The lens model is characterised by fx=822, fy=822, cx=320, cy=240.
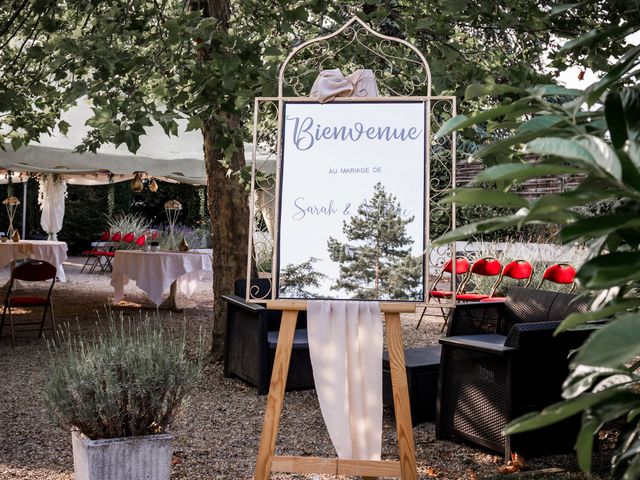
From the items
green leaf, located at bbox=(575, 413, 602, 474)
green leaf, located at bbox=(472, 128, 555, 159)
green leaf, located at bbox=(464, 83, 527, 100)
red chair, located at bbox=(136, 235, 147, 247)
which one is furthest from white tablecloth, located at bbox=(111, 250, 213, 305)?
green leaf, located at bbox=(575, 413, 602, 474)

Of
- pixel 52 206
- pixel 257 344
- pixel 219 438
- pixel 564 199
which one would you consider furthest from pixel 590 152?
pixel 52 206

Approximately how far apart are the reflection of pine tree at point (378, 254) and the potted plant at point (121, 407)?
82 centimetres

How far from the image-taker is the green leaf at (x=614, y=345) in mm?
696

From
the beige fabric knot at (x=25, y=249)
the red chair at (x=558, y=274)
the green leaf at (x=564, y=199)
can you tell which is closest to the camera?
the green leaf at (x=564, y=199)

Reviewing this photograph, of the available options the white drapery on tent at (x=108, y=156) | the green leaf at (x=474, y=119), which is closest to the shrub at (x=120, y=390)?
the green leaf at (x=474, y=119)

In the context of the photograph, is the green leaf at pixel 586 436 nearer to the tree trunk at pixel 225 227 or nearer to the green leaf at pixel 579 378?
the green leaf at pixel 579 378

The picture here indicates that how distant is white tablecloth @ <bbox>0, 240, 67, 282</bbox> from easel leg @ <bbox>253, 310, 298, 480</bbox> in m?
7.35

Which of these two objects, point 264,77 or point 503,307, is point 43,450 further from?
point 503,307

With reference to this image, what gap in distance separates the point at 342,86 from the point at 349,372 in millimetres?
1222

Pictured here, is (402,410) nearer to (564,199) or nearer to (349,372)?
(349,372)

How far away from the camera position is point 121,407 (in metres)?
3.32

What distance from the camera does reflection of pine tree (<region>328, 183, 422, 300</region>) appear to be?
137 inches

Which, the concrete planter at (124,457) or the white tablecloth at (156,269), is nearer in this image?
the concrete planter at (124,457)

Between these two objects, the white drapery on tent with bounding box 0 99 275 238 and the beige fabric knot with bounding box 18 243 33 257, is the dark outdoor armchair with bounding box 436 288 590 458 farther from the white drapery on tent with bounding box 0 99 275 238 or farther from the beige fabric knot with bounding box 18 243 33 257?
the beige fabric knot with bounding box 18 243 33 257
